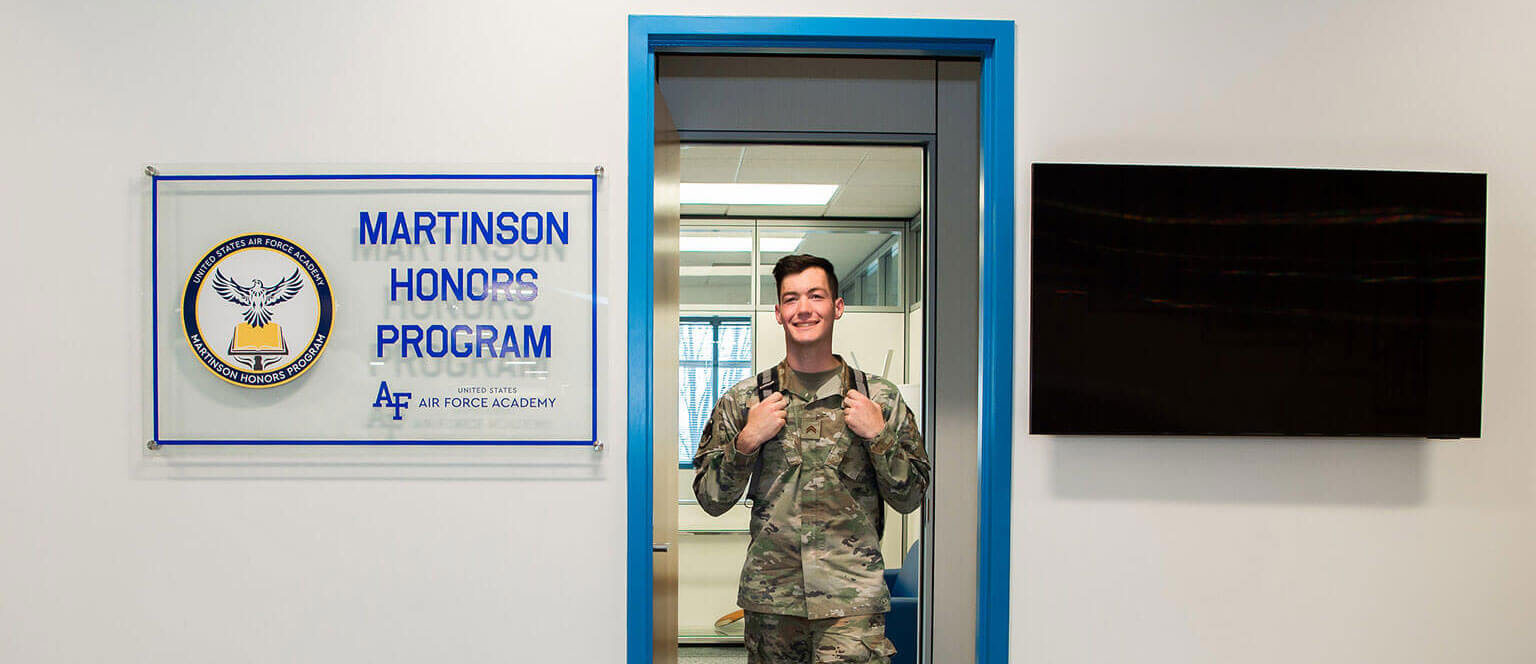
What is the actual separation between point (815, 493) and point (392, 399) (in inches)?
40.1

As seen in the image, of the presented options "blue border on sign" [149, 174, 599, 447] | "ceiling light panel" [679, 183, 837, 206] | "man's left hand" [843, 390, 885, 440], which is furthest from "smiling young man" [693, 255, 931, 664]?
"ceiling light panel" [679, 183, 837, 206]

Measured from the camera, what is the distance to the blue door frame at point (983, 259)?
1.79 metres

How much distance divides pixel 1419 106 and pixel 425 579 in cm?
222

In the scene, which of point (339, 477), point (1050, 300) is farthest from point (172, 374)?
point (1050, 300)

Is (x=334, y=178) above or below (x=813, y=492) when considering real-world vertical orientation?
above

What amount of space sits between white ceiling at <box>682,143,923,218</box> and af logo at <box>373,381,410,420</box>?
68.5 inches

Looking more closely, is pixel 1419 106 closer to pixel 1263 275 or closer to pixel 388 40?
pixel 1263 275

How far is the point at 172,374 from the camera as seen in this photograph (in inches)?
70.7

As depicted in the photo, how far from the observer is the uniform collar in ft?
7.64

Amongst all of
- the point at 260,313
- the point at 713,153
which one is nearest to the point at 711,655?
the point at 713,153

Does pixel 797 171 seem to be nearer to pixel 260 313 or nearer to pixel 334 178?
pixel 334 178

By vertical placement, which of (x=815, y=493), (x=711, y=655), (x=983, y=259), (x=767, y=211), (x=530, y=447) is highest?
(x=767, y=211)

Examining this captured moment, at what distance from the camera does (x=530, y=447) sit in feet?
5.89

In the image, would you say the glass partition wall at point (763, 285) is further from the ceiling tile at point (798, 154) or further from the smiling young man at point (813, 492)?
the smiling young man at point (813, 492)
